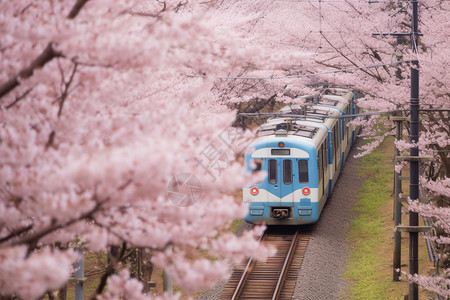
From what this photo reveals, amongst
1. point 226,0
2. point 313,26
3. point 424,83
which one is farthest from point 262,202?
point 226,0

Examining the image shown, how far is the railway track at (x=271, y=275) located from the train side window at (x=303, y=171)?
1404 mm

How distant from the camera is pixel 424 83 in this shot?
12.5 meters

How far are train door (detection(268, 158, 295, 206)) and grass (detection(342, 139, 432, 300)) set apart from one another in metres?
1.96

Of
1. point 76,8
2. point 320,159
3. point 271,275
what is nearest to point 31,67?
point 76,8

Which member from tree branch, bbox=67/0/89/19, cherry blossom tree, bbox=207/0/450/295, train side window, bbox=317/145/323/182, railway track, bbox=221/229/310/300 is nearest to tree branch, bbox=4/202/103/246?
tree branch, bbox=67/0/89/19

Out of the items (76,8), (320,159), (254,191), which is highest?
(76,8)

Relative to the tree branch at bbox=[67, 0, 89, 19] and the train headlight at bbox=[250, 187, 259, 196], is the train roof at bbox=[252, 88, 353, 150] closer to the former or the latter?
the train headlight at bbox=[250, 187, 259, 196]

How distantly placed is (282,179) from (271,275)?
2969 millimetres

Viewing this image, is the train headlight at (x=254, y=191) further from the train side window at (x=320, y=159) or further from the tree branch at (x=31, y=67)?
the tree branch at (x=31, y=67)

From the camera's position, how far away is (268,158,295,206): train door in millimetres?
15063

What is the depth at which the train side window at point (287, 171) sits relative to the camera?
49.4 feet

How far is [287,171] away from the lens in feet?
49.5

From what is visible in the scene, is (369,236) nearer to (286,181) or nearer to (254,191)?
(286,181)

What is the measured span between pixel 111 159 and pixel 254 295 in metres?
9.29
